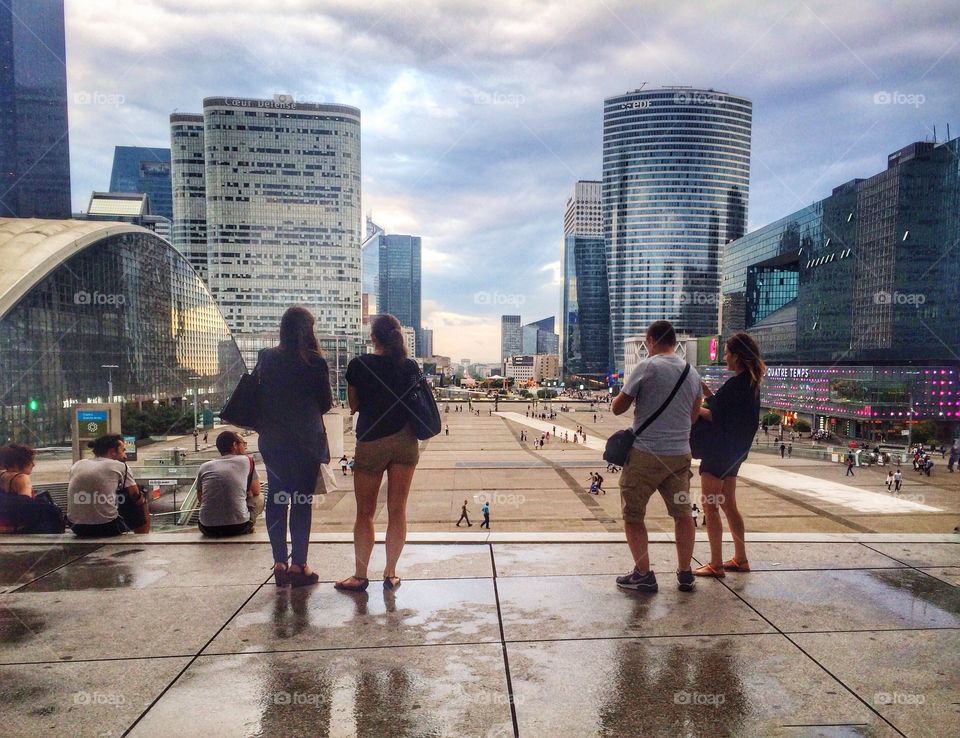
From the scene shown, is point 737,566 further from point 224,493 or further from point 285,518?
point 224,493

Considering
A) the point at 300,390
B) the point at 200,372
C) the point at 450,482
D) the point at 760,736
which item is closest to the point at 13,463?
the point at 300,390

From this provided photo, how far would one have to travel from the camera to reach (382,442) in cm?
364

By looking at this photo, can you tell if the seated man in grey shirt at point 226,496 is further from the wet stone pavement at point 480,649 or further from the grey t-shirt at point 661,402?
the grey t-shirt at point 661,402

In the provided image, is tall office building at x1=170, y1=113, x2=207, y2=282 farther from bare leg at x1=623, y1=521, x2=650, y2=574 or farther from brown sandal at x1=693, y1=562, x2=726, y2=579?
brown sandal at x1=693, y1=562, x2=726, y2=579

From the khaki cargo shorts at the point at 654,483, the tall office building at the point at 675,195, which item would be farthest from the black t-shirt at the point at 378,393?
the tall office building at the point at 675,195

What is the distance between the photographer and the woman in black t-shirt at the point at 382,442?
11.8 feet

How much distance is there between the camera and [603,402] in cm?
12569

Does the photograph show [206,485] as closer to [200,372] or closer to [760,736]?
Answer: [760,736]

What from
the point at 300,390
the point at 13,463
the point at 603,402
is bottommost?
the point at 603,402

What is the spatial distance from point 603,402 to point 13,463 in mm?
125359

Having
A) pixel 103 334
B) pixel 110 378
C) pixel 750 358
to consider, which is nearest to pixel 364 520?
pixel 750 358

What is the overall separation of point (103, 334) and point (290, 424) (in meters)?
64.8

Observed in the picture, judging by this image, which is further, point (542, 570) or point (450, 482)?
point (450, 482)

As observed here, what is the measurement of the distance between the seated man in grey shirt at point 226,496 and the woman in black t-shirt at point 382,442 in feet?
5.38
